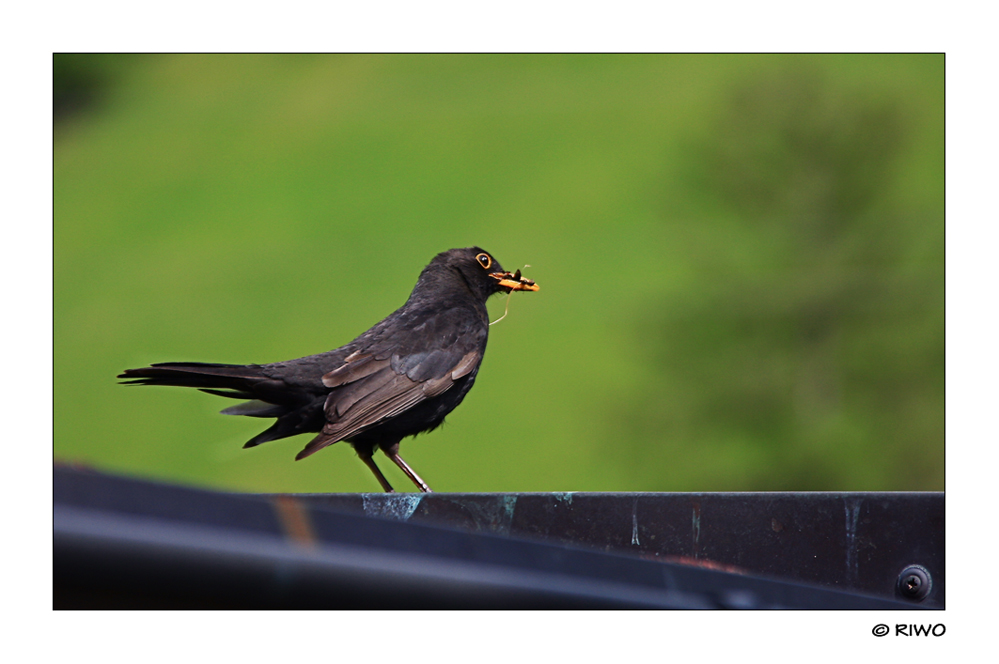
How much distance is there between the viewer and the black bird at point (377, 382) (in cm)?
436

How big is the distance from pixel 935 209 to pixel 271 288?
63.2 ft

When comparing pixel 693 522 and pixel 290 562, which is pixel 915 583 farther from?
pixel 290 562

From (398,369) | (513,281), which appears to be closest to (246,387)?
(398,369)

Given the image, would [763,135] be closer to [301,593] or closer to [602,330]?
[602,330]

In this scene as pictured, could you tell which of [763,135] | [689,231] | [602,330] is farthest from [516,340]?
[763,135]

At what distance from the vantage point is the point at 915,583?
3.10m

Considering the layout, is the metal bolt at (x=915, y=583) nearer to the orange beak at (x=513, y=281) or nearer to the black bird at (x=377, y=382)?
the black bird at (x=377, y=382)

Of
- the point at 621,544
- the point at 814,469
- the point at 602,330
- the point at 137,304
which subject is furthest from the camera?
the point at 137,304

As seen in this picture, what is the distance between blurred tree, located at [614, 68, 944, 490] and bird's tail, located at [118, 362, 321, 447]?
48.9 ft

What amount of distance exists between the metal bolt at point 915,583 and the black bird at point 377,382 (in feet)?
7.37

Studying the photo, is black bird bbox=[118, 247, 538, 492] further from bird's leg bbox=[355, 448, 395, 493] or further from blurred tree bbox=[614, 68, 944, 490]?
blurred tree bbox=[614, 68, 944, 490]

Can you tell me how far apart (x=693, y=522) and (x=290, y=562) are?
1.88 metres

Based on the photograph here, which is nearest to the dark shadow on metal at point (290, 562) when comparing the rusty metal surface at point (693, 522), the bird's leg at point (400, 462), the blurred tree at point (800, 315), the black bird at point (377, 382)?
the rusty metal surface at point (693, 522)

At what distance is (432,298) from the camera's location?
17.4ft
